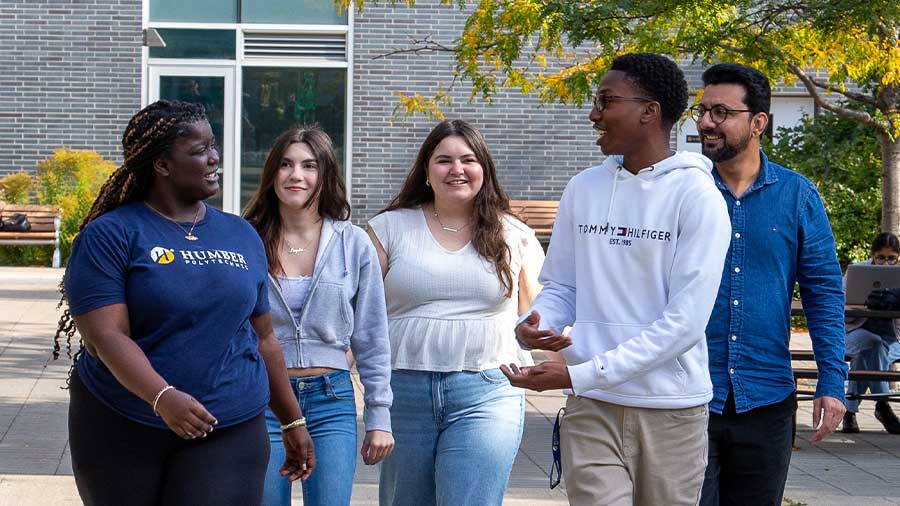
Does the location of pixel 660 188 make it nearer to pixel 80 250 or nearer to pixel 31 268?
pixel 80 250

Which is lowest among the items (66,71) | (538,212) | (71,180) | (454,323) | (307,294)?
(538,212)

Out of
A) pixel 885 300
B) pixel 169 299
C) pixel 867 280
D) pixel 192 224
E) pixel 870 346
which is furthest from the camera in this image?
pixel 867 280

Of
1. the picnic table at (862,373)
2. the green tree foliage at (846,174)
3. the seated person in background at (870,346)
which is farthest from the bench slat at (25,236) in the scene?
the picnic table at (862,373)

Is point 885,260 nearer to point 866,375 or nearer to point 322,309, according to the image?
point 866,375

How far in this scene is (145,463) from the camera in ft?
11.0

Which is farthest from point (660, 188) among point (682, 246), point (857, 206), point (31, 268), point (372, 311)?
point (31, 268)

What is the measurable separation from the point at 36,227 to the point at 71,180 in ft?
3.73

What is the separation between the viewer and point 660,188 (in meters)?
3.63

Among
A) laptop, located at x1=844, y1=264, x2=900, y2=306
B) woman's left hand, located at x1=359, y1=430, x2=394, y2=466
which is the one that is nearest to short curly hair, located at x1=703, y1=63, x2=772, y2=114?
woman's left hand, located at x1=359, y1=430, x2=394, y2=466

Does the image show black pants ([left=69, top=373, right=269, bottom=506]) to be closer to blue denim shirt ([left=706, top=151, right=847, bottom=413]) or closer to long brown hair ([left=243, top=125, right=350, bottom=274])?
long brown hair ([left=243, top=125, right=350, bottom=274])

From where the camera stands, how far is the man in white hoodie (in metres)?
3.53

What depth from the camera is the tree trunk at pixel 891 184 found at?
11281 mm

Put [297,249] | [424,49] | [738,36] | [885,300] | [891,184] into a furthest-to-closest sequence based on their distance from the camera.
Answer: [424,49]
[891,184]
[738,36]
[885,300]
[297,249]

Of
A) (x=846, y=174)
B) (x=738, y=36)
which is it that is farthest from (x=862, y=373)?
(x=846, y=174)
